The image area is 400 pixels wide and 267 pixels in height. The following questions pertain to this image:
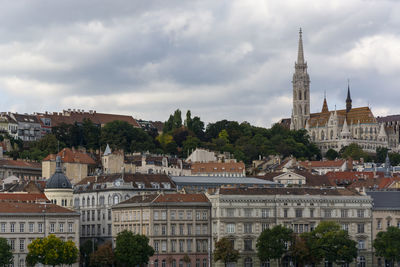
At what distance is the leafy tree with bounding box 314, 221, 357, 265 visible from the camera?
400ft

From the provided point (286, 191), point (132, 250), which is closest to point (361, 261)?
point (286, 191)

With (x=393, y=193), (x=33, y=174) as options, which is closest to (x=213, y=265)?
(x=393, y=193)

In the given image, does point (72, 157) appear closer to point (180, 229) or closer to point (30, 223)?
point (180, 229)

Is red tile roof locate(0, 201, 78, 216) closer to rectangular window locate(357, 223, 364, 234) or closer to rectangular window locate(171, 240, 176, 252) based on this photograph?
rectangular window locate(171, 240, 176, 252)

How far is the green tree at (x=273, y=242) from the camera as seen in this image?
121062 millimetres

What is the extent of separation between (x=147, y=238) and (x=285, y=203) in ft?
58.0

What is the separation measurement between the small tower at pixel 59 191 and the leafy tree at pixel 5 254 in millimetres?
26640

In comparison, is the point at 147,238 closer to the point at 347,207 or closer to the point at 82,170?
the point at 347,207

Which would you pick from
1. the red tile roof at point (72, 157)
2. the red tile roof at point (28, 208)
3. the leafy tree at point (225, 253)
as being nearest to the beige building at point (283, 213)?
the leafy tree at point (225, 253)

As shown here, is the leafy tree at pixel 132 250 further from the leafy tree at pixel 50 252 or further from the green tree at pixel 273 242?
the green tree at pixel 273 242

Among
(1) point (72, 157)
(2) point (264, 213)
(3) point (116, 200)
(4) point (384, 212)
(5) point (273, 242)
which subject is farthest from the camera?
(1) point (72, 157)

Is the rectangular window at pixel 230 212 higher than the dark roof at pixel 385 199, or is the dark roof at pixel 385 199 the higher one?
the dark roof at pixel 385 199

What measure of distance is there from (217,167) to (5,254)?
81.3 m

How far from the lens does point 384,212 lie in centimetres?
13425
